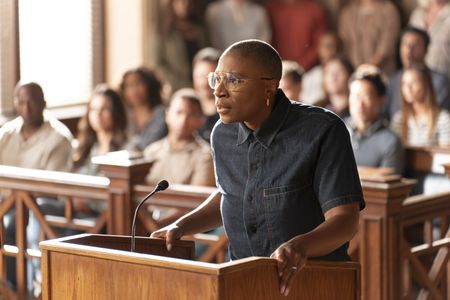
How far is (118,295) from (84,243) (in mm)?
277

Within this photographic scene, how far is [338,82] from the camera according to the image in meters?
8.70

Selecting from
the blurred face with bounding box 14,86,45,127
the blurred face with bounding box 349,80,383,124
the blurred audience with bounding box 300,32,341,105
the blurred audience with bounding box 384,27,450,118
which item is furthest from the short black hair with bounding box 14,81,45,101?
the blurred audience with bounding box 300,32,341,105

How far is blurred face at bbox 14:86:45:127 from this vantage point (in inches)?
275

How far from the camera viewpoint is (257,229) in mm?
3426

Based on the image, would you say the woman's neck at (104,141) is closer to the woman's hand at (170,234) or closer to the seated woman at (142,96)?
the seated woman at (142,96)

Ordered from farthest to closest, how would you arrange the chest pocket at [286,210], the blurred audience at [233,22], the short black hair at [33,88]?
the blurred audience at [233,22], the short black hair at [33,88], the chest pocket at [286,210]

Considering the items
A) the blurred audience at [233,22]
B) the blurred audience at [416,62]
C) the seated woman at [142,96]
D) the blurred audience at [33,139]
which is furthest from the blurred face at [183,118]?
the blurred audience at [233,22]

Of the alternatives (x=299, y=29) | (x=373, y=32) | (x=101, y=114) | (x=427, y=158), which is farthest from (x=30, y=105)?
(x=299, y=29)

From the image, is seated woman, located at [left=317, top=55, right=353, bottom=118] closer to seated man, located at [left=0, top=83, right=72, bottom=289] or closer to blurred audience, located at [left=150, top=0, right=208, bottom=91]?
blurred audience, located at [left=150, top=0, right=208, bottom=91]

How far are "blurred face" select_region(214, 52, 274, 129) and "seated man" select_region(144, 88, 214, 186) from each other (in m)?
3.54

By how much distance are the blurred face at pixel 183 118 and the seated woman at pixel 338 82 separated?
1655 millimetres

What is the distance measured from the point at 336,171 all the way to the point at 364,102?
4.03 metres

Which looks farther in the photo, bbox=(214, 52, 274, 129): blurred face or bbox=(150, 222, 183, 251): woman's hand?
bbox=(150, 222, 183, 251): woman's hand

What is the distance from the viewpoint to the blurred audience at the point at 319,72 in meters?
10.4
